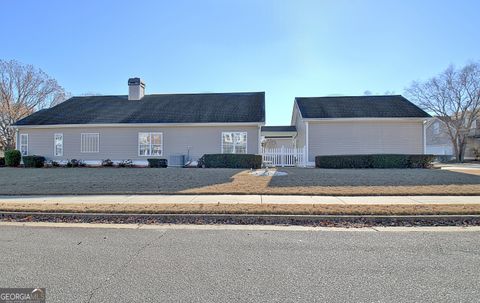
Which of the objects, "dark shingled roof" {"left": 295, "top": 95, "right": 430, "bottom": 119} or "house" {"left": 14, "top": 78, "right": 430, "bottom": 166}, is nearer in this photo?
"house" {"left": 14, "top": 78, "right": 430, "bottom": 166}

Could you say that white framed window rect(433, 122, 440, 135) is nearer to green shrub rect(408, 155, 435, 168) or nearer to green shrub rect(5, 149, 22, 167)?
green shrub rect(408, 155, 435, 168)

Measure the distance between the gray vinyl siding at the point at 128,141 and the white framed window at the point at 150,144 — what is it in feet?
0.84

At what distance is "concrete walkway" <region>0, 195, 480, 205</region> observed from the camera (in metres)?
7.97

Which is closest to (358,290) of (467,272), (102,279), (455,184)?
(467,272)

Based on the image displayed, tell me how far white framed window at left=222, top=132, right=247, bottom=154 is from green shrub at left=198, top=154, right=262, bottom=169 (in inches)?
72.8

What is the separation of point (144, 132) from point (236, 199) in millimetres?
13554

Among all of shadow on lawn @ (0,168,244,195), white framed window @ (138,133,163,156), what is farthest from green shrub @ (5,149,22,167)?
white framed window @ (138,133,163,156)

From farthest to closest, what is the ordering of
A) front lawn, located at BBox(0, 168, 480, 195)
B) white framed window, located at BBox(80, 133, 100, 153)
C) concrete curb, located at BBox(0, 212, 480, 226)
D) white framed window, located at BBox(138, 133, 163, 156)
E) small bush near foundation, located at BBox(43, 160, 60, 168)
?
white framed window, located at BBox(80, 133, 100, 153) → white framed window, located at BBox(138, 133, 163, 156) → small bush near foundation, located at BBox(43, 160, 60, 168) → front lawn, located at BBox(0, 168, 480, 195) → concrete curb, located at BBox(0, 212, 480, 226)

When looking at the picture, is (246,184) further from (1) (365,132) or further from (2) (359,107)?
(2) (359,107)

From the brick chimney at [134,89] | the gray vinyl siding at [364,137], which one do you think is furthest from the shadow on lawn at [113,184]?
the brick chimney at [134,89]

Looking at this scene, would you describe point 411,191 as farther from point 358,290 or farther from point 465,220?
point 358,290

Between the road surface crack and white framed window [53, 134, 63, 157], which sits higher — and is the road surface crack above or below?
below

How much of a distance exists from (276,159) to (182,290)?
53.2 ft

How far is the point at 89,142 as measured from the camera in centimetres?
2030
